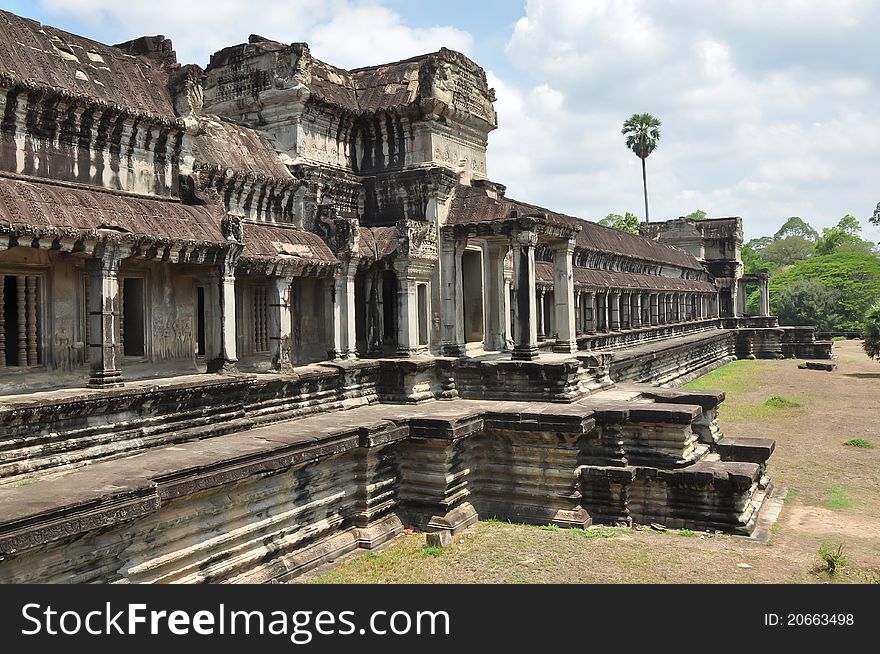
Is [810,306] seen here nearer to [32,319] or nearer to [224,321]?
[224,321]

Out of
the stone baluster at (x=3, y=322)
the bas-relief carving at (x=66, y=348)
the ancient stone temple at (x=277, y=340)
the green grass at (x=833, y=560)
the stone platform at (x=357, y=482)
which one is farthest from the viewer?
the bas-relief carving at (x=66, y=348)

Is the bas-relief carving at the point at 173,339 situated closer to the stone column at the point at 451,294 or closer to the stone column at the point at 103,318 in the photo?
the stone column at the point at 103,318

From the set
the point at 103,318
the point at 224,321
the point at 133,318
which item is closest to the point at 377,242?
the point at 224,321

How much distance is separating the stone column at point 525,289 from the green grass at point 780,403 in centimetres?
1058

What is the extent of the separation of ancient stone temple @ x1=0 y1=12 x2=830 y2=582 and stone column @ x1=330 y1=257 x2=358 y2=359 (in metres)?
0.04

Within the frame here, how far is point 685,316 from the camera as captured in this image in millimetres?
38781

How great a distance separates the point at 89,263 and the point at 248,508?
10.8ft

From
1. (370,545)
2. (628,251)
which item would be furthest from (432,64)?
(628,251)

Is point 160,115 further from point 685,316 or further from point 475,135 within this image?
point 685,316

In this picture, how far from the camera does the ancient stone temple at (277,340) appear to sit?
746 cm

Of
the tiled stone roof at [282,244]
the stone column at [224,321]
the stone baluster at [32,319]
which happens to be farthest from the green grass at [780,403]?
the stone baluster at [32,319]

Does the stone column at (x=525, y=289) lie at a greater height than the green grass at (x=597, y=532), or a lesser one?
greater

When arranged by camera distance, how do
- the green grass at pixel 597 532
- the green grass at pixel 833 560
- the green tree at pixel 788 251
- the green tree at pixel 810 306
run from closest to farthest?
the green grass at pixel 833 560
the green grass at pixel 597 532
the green tree at pixel 810 306
the green tree at pixel 788 251

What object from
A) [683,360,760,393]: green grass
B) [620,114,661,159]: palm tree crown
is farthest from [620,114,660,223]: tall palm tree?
[683,360,760,393]: green grass
